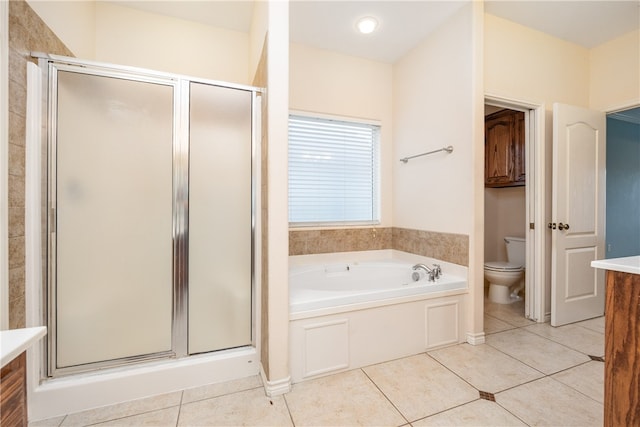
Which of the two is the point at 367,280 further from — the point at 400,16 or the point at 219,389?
the point at 400,16

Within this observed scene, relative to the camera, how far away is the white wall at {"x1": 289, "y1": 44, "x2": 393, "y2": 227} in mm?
2711

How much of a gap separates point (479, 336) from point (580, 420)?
826 mm

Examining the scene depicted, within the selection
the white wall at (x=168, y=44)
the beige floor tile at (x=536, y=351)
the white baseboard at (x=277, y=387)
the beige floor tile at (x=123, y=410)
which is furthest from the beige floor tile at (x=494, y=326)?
the white wall at (x=168, y=44)

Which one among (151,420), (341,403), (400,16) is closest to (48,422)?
(151,420)

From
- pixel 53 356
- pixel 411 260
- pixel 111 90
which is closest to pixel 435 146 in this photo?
pixel 411 260

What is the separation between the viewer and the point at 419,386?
1657mm

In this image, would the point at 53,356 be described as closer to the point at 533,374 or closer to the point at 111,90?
the point at 111,90

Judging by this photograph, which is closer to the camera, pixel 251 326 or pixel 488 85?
pixel 251 326

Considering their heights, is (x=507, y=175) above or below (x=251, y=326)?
above

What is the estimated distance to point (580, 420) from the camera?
1.36m

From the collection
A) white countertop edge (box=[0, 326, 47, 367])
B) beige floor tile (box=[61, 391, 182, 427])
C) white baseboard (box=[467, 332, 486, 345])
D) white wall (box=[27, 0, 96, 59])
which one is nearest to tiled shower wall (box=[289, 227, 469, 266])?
white baseboard (box=[467, 332, 486, 345])

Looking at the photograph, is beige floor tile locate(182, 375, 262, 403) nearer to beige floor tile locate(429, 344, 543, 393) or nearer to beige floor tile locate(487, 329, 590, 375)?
beige floor tile locate(429, 344, 543, 393)

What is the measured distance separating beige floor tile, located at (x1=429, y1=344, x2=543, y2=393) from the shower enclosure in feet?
4.70

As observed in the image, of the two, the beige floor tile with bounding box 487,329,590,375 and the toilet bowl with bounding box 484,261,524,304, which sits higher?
the toilet bowl with bounding box 484,261,524,304
